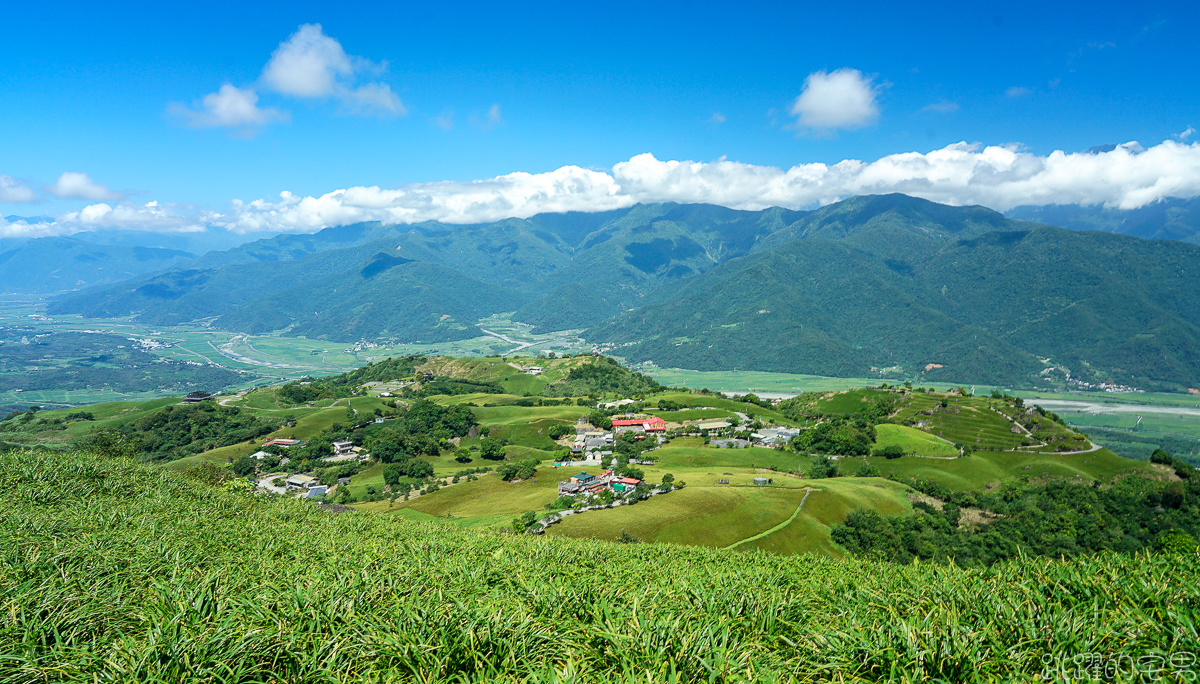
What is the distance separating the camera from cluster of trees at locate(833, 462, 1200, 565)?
51094 mm

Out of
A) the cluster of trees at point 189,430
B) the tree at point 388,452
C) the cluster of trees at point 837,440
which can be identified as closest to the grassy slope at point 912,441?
the cluster of trees at point 837,440

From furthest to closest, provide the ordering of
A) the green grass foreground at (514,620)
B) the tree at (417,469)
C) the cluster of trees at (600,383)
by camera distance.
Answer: the cluster of trees at (600,383)
the tree at (417,469)
the green grass foreground at (514,620)

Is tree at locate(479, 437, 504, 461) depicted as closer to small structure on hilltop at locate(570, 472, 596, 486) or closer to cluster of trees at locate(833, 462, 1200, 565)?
small structure on hilltop at locate(570, 472, 596, 486)

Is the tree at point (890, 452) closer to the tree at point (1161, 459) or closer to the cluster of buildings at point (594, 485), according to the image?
the tree at point (1161, 459)

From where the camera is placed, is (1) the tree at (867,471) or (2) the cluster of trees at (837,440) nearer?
(1) the tree at (867,471)

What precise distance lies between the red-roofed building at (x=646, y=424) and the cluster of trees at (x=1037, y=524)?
47.3 m

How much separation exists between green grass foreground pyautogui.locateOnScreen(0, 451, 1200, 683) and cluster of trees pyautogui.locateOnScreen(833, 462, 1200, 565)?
136ft

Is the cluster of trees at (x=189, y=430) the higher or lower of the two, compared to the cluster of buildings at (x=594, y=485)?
lower

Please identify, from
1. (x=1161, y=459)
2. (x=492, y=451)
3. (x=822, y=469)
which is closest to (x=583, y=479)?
(x=492, y=451)

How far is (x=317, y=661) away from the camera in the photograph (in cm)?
719

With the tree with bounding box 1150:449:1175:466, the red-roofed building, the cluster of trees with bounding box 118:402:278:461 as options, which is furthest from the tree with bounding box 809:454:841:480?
the cluster of trees with bounding box 118:402:278:461

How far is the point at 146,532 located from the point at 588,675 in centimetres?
1557

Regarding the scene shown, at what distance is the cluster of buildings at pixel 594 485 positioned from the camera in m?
59.0

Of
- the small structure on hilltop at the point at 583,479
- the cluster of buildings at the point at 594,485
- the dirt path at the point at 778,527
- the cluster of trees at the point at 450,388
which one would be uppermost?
the dirt path at the point at 778,527
